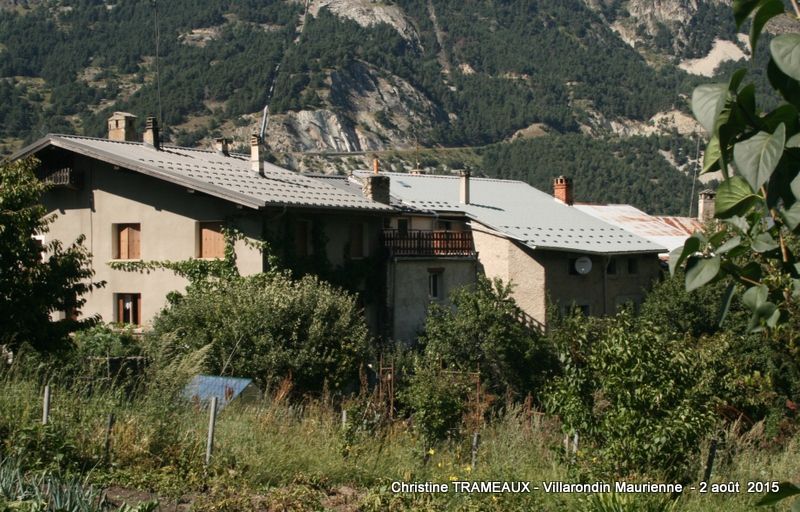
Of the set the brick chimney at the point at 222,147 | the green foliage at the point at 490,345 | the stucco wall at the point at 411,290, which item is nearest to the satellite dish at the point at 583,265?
the stucco wall at the point at 411,290

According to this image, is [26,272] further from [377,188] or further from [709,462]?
[377,188]

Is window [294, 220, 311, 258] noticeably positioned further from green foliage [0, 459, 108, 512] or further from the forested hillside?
the forested hillside

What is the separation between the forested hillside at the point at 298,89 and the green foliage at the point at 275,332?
89.6 metres

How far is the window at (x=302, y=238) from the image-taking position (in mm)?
27688

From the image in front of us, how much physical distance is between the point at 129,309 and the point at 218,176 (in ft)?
15.3

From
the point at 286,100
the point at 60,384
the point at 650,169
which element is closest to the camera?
the point at 60,384

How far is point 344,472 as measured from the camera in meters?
9.64

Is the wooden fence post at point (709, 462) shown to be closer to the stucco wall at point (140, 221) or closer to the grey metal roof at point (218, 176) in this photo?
the grey metal roof at point (218, 176)

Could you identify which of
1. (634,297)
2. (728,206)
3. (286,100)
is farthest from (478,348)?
(286,100)

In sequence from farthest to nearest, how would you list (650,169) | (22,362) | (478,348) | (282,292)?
(650,169) → (478,348) → (282,292) → (22,362)

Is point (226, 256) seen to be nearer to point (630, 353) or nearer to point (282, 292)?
point (282, 292)

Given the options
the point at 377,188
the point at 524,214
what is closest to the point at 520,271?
the point at 524,214

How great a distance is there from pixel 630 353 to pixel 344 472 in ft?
10.1

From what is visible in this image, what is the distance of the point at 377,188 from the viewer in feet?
104
